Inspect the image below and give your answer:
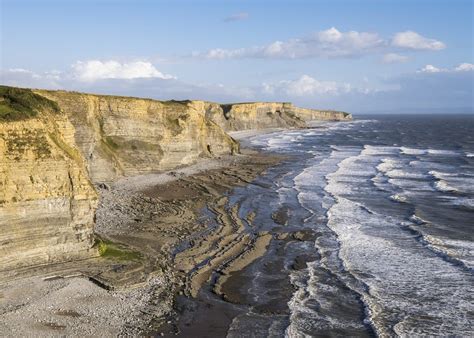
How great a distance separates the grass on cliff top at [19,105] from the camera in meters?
22.1

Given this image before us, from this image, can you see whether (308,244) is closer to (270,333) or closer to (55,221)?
(270,333)

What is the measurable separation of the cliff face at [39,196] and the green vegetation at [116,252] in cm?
77

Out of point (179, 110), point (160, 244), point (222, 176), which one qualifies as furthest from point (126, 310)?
point (179, 110)

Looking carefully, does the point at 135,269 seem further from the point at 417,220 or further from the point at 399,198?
the point at 399,198

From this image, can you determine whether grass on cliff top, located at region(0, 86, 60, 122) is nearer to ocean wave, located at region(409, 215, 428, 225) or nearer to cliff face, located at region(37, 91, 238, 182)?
cliff face, located at region(37, 91, 238, 182)

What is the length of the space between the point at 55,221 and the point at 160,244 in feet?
25.3

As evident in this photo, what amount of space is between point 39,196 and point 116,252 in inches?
198

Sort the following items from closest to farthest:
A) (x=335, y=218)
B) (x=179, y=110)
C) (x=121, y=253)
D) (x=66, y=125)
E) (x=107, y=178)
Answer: (x=121, y=253)
(x=66, y=125)
(x=335, y=218)
(x=107, y=178)
(x=179, y=110)

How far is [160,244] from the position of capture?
1142 inches

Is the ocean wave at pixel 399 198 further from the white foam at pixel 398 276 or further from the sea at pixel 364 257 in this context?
the white foam at pixel 398 276

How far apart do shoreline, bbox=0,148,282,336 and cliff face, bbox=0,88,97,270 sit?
0.88 m

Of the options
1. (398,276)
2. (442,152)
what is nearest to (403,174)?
(442,152)

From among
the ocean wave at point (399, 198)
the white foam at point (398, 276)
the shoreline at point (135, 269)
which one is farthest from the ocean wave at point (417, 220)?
the shoreline at point (135, 269)

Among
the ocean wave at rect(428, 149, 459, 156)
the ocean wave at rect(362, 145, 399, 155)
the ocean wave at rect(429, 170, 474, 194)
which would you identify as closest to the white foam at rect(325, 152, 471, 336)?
the ocean wave at rect(429, 170, 474, 194)
